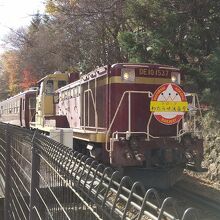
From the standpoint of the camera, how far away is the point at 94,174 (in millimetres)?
2830

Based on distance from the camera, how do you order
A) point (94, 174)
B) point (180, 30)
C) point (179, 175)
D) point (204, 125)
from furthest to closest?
point (180, 30), point (204, 125), point (179, 175), point (94, 174)

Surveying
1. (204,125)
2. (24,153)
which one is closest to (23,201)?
(24,153)

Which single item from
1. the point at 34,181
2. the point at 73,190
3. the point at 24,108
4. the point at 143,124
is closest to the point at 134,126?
the point at 143,124

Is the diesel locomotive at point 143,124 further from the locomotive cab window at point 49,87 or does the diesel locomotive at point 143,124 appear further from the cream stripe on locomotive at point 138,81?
the locomotive cab window at point 49,87

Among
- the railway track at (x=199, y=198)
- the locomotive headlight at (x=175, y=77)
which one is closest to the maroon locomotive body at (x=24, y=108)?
the railway track at (x=199, y=198)

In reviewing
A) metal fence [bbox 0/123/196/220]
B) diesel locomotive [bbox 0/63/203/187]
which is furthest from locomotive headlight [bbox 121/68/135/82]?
metal fence [bbox 0/123/196/220]

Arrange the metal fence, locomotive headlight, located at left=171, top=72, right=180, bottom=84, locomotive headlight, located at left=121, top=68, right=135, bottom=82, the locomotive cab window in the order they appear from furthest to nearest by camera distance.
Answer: the locomotive cab window, locomotive headlight, located at left=171, top=72, right=180, bottom=84, locomotive headlight, located at left=121, top=68, right=135, bottom=82, the metal fence

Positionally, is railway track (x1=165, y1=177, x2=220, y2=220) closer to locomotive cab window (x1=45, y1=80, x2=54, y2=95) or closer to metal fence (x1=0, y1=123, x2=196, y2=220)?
metal fence (x1=0, y1=123, x2=196, y2=220)

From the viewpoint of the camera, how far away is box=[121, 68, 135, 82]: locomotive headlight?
11664 millimetres

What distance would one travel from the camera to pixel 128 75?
38.5ft

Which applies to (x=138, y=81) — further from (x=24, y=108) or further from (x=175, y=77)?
(x=24, y=108)

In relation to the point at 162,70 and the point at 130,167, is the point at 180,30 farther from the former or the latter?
the point at 130,167

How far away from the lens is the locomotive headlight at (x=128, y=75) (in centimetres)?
1166

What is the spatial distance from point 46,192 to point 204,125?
11547mm
